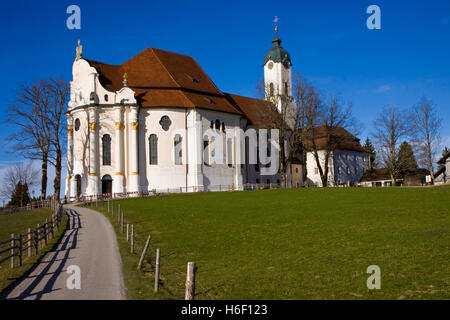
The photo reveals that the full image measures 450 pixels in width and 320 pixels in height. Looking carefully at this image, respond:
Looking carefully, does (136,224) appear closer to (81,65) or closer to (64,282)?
(64,282)

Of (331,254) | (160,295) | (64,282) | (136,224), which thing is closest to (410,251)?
(331,254)

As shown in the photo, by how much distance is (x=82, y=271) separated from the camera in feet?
45.1

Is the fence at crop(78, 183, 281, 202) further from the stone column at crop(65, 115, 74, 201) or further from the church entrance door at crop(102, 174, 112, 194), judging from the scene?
the stone column at crop(65, 115, 74, 201)

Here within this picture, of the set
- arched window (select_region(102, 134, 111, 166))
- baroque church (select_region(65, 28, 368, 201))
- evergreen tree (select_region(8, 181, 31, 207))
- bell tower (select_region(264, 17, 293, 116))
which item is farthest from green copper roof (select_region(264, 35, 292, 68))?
evergreen tree (select_region(8, 181, 31, 207))

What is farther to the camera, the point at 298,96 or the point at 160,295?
the point at 298,96

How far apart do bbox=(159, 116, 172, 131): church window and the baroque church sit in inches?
4.4

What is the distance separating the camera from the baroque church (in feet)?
162

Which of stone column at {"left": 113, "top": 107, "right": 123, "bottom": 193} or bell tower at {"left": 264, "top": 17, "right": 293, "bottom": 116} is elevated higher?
bell tower at {"left": 264, "top": 17, "right": 293, "bottom": 116}

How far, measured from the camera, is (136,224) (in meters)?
25.2

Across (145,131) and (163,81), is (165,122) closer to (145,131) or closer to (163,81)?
(145,131)

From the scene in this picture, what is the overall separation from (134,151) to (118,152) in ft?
5.59

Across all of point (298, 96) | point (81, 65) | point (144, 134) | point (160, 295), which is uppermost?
point (81, 65)

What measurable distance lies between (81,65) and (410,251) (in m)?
45.8

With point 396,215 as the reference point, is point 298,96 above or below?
above
